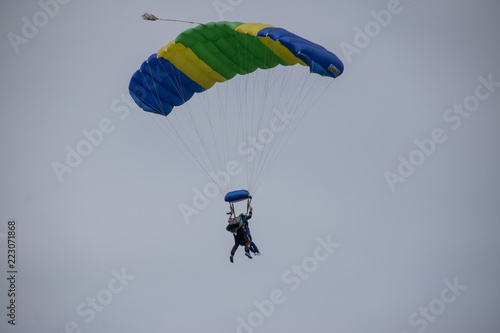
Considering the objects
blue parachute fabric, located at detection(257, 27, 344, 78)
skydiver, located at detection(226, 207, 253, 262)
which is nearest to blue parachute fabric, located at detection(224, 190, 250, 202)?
skydiver, located at detection(226, 207, 253, 262)

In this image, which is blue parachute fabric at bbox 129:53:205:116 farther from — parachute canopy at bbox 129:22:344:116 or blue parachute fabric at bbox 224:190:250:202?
blue parachute fabric at bbox 224:190:250:202

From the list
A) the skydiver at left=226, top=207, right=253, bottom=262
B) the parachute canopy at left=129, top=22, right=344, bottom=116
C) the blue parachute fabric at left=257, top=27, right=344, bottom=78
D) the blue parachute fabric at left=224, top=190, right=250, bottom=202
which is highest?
the parachute canopy at left=129, top=22, right=344, bottom=116

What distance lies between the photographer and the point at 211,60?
83.7ft

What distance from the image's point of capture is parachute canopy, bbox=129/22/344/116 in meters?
22.2

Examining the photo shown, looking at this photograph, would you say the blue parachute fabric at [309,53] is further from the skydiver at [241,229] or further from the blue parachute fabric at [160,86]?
the skydiver at [241,229]

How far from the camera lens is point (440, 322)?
42688mm

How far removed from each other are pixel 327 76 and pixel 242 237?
17.7 feet

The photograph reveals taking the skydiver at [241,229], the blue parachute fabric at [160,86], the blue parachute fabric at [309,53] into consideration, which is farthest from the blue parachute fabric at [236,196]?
the blue parachute fabric at [160,86]

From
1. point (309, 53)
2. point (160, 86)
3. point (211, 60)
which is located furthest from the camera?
point (160, 86)

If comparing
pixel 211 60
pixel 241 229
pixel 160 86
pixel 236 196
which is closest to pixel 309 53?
pixel 236 196

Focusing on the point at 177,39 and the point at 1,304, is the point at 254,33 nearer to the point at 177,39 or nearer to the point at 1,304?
the point at 177,39

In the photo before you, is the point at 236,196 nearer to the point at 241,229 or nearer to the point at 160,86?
the point at 241,229

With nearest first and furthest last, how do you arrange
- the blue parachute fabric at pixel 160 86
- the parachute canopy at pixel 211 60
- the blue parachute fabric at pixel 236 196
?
1. the parachute canopy at pixel 211 60
2. the blue parachute fabric at pixel 236 196
3. the blue parachute fabric at pixel 160 86

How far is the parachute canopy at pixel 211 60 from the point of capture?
22.2 meters
